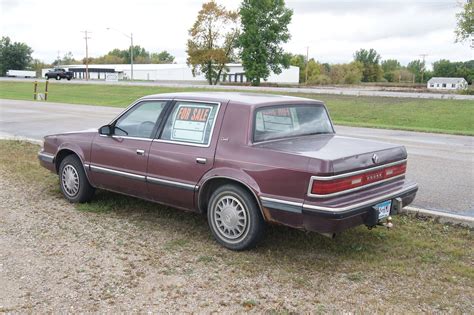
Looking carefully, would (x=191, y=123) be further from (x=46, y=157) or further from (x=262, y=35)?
(x=262, y=35)

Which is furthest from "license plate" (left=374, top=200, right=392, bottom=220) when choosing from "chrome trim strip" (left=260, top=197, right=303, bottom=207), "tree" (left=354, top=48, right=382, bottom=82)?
"tree" (left=354, top=48, right=382, bottom=82)

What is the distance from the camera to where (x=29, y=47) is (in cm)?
9912

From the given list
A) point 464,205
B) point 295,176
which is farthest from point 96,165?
point 464,205

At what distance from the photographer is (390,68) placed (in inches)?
5138

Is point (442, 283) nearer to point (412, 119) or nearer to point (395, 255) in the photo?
point (395, 255)

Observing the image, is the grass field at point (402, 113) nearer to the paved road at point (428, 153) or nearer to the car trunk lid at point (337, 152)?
the paved road at point (428, 153)


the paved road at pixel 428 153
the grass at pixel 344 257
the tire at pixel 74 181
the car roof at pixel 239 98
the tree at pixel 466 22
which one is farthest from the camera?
the tree at pixel 466 22

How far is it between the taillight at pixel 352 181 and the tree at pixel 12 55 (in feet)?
331

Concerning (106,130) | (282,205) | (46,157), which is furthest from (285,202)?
(46,157)

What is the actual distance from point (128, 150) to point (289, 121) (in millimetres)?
1867

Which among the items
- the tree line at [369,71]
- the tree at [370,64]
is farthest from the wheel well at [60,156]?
the tree at [370,64]

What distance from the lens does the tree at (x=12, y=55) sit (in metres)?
93.7

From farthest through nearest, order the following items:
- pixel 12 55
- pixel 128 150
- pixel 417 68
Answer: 1. pixel 417 68
2. pixel 12 55
3. pixel 128 150

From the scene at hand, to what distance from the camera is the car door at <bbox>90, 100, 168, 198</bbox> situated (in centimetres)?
539
